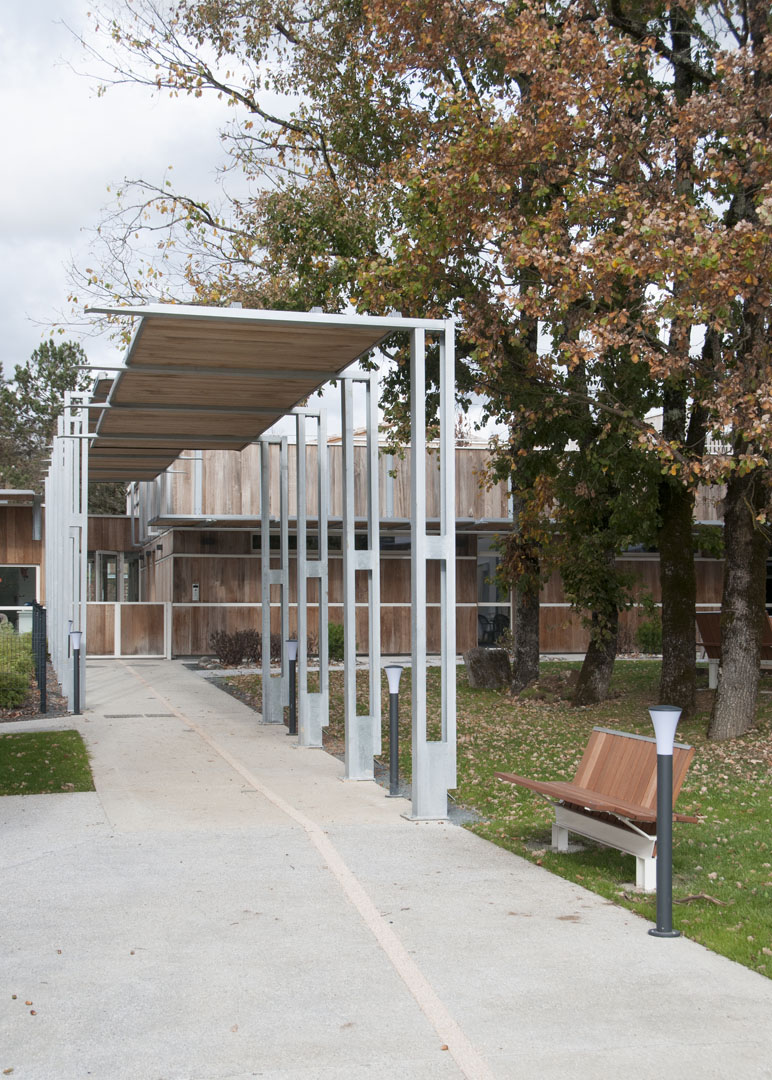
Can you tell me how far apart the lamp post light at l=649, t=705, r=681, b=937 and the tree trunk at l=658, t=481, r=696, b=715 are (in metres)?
9.19

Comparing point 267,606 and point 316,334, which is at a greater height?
point 316,334

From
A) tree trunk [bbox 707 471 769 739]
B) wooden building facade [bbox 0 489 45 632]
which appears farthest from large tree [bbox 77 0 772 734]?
wooden building facade [bbox 0 489 45 632]

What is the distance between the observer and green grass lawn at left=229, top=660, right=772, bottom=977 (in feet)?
21.3

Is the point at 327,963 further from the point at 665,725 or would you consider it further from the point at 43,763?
the point at 43,763

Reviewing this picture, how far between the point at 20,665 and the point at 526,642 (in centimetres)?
763

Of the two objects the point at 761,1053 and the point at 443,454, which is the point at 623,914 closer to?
the point at 761,1053

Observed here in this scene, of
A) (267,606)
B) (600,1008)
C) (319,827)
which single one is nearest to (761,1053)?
(600,1008)

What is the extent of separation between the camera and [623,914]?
6383mm

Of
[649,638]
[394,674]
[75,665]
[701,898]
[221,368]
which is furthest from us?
[649,638]

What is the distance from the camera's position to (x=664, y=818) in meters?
6.17

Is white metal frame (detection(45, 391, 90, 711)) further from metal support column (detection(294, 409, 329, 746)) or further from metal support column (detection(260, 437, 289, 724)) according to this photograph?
metal support column (detection(294, 409, 329, 746))

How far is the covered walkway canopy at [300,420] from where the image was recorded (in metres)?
9.03

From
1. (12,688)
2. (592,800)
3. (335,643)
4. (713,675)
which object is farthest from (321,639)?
(335,643)

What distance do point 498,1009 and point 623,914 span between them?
1728 millimetres
